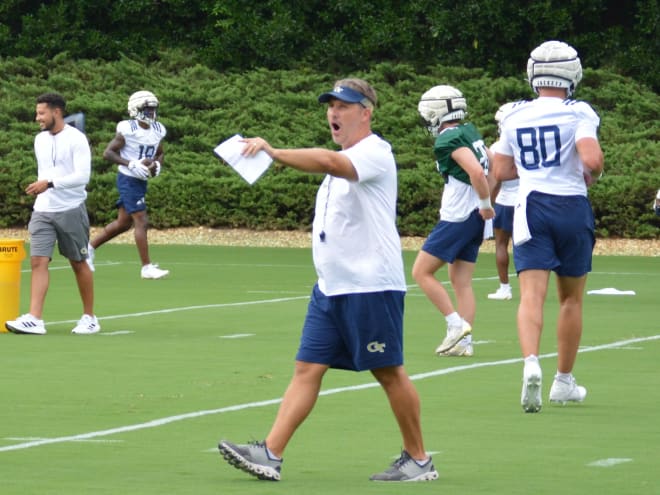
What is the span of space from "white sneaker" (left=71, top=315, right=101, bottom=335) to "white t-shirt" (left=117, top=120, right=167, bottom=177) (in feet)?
26.8

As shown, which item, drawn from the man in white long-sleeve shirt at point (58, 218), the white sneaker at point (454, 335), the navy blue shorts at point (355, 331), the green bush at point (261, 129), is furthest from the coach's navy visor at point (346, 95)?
the green bush at point (261, 129)

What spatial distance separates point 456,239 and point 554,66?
336 cm

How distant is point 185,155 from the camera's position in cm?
3409

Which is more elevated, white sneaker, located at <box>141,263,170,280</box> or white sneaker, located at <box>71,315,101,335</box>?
white sneaker, located at <box>71,315,101,335</box>

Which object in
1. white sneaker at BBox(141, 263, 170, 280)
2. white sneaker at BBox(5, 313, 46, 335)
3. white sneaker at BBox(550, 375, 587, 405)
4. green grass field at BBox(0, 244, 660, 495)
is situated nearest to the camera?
green grass field at BBox(0, 244, 660, 495)

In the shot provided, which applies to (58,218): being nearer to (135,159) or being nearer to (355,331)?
(355,331)

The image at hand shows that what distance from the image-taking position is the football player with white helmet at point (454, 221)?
14164 millimetres

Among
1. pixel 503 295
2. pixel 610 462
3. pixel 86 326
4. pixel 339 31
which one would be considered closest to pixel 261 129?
pixel 339 31

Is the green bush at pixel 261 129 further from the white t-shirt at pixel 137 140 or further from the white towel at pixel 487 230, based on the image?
the white towel at pixel 487 230

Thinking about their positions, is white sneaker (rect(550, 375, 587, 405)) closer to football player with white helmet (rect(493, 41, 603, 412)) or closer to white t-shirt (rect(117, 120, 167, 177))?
football player with white helmet (rect(493, 41, 603, 412))

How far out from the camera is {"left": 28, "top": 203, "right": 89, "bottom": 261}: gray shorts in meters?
16.0

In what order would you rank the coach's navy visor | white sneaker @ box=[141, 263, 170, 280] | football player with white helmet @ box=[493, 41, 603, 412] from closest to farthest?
the coach's navy visor
football player with white helmet @ box=[493, 41, 603, 412]
white sneaker @ box=[141, 263, 170, 280]

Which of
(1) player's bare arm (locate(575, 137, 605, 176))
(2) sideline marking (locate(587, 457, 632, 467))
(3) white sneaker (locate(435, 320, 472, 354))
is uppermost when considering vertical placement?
(1) player's bare arm (locate(575, 137, 605, 176))

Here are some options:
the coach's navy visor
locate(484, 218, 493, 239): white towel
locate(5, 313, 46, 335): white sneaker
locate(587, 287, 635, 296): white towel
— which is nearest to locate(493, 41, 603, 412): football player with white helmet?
the coach's navy visor
